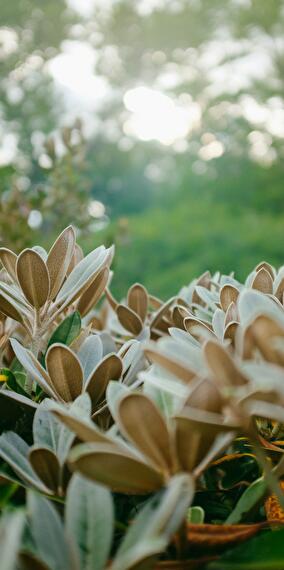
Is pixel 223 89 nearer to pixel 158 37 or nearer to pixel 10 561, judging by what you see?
pixel 158 37

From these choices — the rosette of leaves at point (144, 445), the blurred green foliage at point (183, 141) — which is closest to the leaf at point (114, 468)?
the rosette of leaves at point (144, 445)

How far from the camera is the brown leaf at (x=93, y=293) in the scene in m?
0.54

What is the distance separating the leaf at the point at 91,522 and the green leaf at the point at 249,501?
0.35 ft

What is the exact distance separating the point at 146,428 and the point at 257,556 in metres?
0.09

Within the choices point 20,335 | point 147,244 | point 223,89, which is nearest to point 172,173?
point 223,89

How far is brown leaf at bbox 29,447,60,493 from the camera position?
1.07 feet

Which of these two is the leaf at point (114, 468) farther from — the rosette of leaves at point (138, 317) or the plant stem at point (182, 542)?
the rosette of leaves at point (138, 317)

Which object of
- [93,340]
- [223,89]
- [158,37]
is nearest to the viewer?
[93,340]

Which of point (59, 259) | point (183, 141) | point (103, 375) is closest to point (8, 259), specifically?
point (59, 259)

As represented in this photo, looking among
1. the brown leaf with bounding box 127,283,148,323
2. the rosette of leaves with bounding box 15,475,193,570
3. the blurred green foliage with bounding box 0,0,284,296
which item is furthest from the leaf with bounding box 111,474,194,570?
the blurred green foliage with bounding box 0,0,284,296

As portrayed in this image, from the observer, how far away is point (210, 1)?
12734 mm

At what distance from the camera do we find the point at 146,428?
11.5 inches

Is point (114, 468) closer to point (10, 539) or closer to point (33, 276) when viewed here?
point (10, 539)

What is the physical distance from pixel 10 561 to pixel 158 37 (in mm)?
16412
